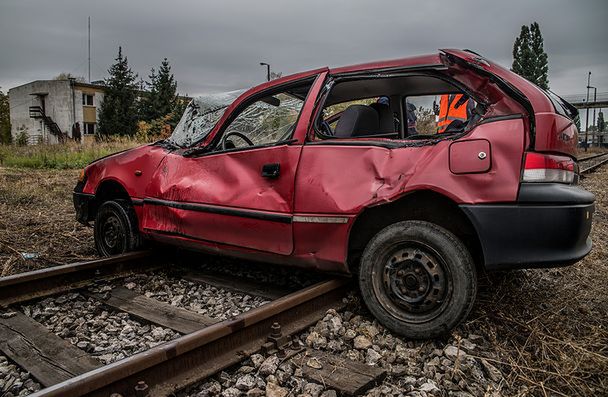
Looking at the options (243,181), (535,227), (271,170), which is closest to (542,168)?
(535,227)

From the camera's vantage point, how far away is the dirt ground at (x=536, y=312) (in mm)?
2443

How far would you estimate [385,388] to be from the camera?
232cm

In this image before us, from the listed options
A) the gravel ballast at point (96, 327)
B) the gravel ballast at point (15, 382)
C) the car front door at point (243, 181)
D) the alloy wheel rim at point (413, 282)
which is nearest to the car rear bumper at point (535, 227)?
the alloy wheel rim at point (413, 282)

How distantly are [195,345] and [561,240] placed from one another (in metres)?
2.08

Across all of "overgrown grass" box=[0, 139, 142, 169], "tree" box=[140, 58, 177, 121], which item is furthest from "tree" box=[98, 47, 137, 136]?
"overgrown grass" box=[0, 139, 142, 169]

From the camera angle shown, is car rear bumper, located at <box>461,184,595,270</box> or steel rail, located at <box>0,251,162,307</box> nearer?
car rear bumper, located at <box>461,184,595,270</box>

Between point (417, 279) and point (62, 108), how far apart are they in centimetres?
5141

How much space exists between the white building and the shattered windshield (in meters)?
45.2

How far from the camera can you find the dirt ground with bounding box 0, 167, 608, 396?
2.44 meters

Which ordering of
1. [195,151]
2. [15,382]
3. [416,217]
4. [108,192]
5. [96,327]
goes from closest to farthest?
[15,382] < [416,217] < [96,327] < [195,151] < [108,192]

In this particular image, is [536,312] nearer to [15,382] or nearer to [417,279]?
[417,279]

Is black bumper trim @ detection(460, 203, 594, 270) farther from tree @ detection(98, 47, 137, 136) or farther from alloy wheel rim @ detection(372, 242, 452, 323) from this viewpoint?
tree @ detection(98, 47, 137, 136)

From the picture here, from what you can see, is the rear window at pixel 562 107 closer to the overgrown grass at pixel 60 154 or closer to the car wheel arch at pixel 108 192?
the car wheel arch at pixel 108 192

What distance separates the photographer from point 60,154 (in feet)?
55.3
